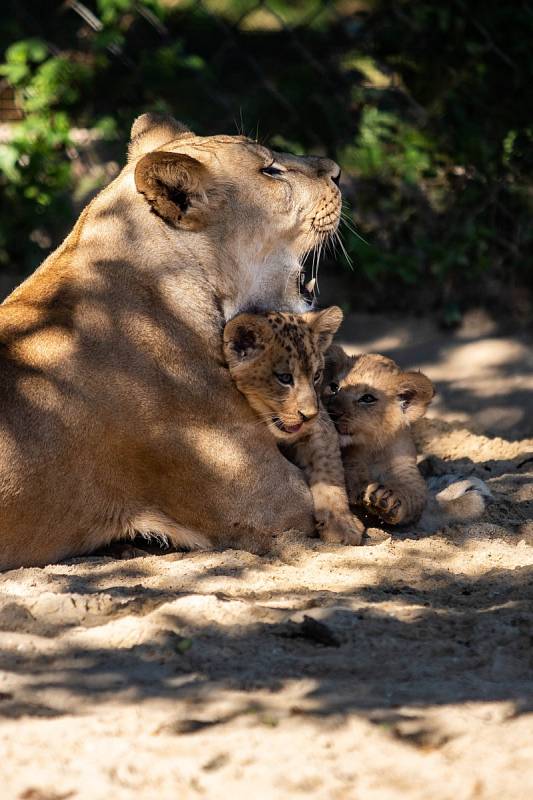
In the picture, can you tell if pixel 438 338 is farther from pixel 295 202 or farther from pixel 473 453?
pixel 295 202

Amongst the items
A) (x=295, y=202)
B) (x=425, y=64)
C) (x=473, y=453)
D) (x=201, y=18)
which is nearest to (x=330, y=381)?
(x=295, y=202)

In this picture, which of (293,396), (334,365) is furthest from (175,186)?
(334,365)

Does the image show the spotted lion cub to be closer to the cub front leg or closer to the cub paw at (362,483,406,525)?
the cub front leg

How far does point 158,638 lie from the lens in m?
3.43

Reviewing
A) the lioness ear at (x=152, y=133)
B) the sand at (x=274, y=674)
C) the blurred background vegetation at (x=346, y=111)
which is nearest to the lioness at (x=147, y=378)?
the sand at (x=274, y=674)

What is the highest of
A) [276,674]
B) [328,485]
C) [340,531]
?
[328,485]

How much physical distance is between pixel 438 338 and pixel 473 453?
1868mm

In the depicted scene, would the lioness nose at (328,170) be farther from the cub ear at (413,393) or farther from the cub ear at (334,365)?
the cub ear at (413,393)

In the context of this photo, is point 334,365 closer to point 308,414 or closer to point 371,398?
point 371,398

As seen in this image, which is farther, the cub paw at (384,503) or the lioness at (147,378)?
the cub paw at (384,503)

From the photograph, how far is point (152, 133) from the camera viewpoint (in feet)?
17.4

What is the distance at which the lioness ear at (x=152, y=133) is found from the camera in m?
5.25

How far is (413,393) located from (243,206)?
108 cm

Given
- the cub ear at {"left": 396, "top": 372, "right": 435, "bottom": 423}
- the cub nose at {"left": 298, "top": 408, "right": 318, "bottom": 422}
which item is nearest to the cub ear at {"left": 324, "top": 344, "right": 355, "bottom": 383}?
the cub ear at {"left": 396, "top": 372, "right": 435, "bottom": 423}
